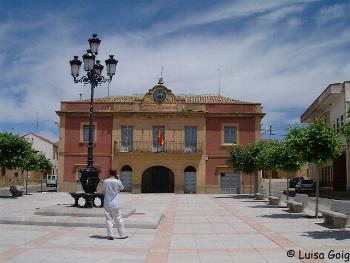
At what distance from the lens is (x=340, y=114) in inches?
1449

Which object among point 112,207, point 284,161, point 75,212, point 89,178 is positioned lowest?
point 75,212

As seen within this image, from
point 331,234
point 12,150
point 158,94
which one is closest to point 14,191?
point 12,150

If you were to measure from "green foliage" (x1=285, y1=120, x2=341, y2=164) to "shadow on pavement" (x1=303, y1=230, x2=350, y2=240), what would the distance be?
163 inches

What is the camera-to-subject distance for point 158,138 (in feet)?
144

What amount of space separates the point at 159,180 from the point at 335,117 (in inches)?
643

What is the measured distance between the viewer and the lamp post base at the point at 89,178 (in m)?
17.9

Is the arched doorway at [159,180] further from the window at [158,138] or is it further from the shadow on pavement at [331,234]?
the shadow on pavement at [331,234]

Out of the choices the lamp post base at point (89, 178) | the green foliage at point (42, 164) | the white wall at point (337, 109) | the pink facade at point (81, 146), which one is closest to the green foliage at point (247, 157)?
the white wall at point (337, 109)

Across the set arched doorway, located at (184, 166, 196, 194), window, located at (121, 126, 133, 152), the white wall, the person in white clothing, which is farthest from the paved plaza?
window, located at (121, 126, 133, 152)

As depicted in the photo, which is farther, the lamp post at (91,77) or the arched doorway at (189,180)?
the arched doorway at (189,180)

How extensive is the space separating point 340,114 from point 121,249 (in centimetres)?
2959

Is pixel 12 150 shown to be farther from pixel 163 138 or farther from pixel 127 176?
pixel 163 138

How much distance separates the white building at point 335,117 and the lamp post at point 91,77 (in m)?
18.2

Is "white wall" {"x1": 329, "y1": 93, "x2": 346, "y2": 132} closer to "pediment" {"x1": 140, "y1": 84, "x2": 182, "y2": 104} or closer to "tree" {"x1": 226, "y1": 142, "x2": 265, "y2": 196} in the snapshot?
"tree" {"x1": 226, "y1": 142, "x2": 265, "y2": 196}
